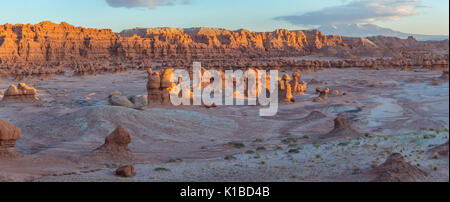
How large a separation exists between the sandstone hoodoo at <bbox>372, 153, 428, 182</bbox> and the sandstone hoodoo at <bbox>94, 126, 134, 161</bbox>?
778 centimetres

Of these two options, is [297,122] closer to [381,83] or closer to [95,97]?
[95,97]

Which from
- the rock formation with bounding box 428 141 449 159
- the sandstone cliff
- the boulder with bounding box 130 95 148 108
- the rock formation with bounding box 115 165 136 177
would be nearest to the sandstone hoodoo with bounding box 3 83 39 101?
the boulder with bounding box 130 95 148 108

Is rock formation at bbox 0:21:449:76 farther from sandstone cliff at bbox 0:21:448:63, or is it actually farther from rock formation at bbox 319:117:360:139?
rock formation at bbox 319:117:360:139

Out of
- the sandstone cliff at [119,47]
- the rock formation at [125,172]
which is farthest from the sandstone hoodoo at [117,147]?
the sandstone cliff at [119,47]

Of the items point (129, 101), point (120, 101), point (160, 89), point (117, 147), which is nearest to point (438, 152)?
point (117, 147)

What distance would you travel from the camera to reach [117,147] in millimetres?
13141

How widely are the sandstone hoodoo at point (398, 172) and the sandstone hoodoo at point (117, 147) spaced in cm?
778

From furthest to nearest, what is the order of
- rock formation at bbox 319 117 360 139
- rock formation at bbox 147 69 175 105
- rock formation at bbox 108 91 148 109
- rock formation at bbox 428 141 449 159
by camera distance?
rock formation at bbox 108 91 148 109, rock formation at bbox 147 69 175 105, rock formation at bbox 319 117 360 139, rock formation at bbox 428 141 449 159

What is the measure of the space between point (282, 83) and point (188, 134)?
11.6 metres

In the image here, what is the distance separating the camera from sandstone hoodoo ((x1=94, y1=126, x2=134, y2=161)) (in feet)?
42.3

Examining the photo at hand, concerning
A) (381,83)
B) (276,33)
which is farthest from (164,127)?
(276,33)

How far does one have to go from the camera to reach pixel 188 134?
17750 mm

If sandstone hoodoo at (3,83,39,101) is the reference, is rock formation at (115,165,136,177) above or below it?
below

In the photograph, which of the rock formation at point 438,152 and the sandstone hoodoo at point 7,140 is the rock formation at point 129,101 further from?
the rock formation at point 438,152
